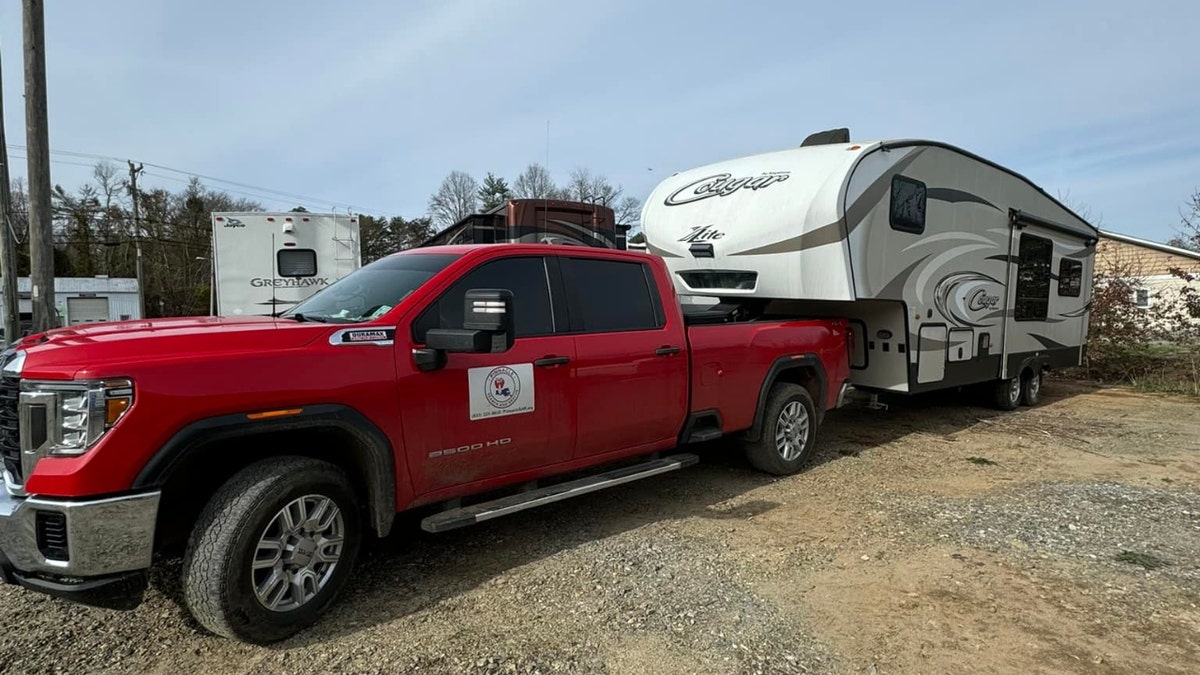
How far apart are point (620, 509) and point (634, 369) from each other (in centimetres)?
113

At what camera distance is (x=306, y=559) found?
3221 millimetres

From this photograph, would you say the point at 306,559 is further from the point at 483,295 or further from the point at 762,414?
the point at 762,414

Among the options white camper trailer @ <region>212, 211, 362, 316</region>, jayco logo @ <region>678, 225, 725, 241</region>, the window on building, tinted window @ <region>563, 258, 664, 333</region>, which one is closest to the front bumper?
tinted window @ <region>563, 258, 664, 333</region>

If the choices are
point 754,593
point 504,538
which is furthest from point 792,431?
point 504,538

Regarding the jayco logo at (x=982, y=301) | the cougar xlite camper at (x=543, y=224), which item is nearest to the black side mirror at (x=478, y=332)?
the jayco logo at (x=982, y=301)

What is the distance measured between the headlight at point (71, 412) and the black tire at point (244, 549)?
543mm

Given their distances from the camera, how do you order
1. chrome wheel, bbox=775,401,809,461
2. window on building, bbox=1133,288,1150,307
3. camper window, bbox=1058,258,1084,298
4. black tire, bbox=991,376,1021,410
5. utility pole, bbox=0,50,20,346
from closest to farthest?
1. chrome wheel, bbox=775,401,809,461
2. utility pole, bbox=0,50,20,346
3. black tire, bbox=991,376,1021,410
4. camper window, bbox=1058,258,1084,298
5. window on building, bbox=1133,288,1150,307

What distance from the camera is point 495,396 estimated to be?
12.8ft

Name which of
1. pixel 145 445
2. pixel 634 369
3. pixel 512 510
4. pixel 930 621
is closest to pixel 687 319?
pixel 634 369

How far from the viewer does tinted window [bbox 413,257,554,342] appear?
3.82 m

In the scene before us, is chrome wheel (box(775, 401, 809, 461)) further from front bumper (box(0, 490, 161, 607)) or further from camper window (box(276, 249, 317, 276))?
camper window (box(276, 249, 317, 276))

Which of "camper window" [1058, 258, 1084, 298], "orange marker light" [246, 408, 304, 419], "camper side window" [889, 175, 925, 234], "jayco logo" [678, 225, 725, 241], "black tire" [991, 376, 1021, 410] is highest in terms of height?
"camper side window" [889, 175, 925, 234]

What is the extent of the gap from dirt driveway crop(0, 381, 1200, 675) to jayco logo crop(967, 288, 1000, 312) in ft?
8.66

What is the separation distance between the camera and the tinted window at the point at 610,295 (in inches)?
178
